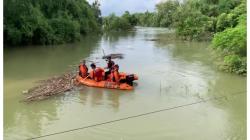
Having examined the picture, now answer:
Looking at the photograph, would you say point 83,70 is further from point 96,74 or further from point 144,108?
point 144,108

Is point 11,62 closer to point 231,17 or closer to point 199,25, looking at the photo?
point 231,17

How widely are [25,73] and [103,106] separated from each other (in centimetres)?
775

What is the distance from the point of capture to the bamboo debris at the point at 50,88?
48.3 ft

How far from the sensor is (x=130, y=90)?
1594 centimetres

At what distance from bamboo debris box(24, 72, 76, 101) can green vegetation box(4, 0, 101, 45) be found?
15244 millimetres

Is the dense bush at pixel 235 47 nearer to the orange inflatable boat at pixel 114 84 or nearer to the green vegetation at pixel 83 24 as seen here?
the green vegetation at pixel 83 24

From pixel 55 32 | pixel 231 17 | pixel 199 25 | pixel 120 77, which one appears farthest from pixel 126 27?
pixel 120 77

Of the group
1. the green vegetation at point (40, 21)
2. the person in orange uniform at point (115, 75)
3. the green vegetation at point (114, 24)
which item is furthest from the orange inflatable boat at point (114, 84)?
the green vegetation at point (114, 24)

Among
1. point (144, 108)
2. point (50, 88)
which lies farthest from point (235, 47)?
point (50, 88)

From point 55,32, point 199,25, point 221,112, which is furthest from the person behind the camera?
point 199,25

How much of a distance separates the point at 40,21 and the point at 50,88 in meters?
18.4

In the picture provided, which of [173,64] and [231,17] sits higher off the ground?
[231,17]

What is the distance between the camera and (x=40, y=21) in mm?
33031

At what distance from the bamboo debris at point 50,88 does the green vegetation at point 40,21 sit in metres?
15.2
